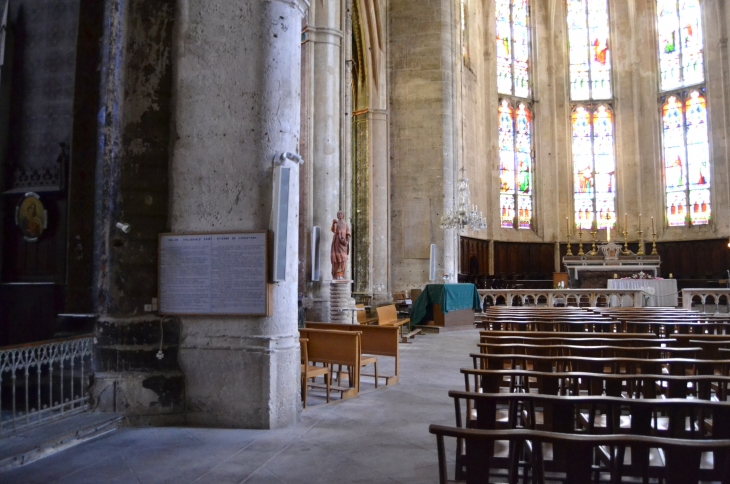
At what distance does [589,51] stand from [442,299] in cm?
1915

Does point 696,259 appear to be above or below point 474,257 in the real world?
below

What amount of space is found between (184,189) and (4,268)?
4.16 metres

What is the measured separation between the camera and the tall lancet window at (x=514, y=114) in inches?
1074

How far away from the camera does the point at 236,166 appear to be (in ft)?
19.3

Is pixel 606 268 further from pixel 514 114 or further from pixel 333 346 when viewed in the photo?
pixel 333 346

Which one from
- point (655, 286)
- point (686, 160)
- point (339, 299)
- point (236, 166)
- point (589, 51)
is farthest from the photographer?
point (589, 51)

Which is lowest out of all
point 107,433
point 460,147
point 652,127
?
point 107,433

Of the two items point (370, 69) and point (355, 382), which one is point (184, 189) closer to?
point (355, 382)

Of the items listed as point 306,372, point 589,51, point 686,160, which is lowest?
point 306,372

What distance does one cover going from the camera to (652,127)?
26.5 metres

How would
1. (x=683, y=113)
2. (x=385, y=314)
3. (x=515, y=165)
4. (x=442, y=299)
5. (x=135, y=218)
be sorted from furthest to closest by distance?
(x=515, y=165) → (x=683, y=113) → (x=442, y=299) → (x=385, y=314) → (x=135, y=218)

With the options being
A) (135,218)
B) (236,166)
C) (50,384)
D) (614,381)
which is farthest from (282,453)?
(135,218)

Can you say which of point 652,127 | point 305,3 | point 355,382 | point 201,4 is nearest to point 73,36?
point 201,4

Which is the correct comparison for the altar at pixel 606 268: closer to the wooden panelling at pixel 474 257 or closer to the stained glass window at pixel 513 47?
the wooden panelling at pixel 474 257
